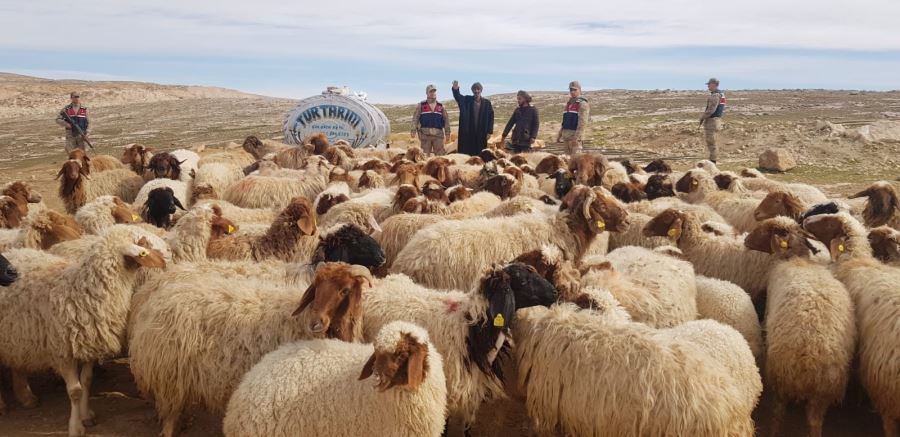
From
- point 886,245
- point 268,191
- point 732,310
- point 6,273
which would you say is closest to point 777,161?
point 886,245

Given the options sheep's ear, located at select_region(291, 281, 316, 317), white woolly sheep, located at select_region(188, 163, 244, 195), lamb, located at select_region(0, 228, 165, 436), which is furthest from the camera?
white woolly sheep, located at select_region(188, 163, 244, 195)

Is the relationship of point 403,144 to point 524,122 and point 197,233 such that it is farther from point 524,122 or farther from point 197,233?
point 197,233

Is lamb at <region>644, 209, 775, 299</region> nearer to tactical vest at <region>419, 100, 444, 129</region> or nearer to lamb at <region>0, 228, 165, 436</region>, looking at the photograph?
lamb at <region>0, 228, 165, 436</region>

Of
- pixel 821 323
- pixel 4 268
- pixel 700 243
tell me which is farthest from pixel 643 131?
pixel 4 268

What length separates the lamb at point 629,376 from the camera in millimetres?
4434

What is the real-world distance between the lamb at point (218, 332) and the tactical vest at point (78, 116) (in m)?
14.8

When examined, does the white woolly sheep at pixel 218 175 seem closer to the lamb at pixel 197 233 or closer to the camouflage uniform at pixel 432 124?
the lamb at pixel 197 233

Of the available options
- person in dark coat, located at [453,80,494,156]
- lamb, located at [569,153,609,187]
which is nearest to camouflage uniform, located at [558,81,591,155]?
person in dark coat, located at [453,80,494,156]

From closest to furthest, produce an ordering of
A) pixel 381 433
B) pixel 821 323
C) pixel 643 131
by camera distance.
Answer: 1. pixel 381 433
2. pixel 821 323
3. pixel 643 131

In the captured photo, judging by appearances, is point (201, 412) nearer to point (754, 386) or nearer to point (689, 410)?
point (689, 410)

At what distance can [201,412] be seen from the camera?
610 cm

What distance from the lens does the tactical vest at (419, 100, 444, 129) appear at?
16484mm

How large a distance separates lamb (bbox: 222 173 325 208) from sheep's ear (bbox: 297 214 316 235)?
3286mm

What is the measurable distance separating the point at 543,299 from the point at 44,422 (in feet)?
14.9
